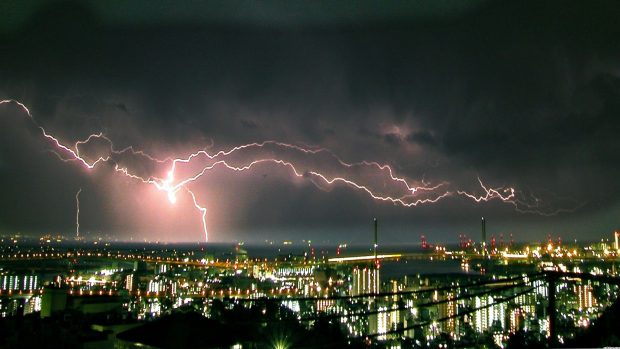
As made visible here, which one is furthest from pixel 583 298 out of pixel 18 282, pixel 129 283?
pixel 18 282

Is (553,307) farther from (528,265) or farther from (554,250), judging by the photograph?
(554,250)

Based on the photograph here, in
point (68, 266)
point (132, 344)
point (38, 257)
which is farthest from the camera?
point (68, 266)

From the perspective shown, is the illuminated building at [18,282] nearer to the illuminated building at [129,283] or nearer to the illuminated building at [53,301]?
the illuminated building at [129,283]

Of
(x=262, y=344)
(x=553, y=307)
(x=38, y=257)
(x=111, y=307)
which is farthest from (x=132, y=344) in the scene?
(x=38, y=257)

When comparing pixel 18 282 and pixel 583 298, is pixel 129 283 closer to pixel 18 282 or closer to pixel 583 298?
pixel 18 282

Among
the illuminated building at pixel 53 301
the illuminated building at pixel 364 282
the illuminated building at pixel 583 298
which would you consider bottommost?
the illuminated building at pixel 364 282

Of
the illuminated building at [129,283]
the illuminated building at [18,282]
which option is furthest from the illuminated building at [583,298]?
the illuminated building at [18,282]

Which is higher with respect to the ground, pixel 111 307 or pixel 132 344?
pixel 132 344

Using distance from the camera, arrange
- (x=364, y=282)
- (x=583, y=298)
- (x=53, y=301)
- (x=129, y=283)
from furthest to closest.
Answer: (x=364, y=282) → (x=129, y=283) → (x=583, y=298) → (x=53, y=301)

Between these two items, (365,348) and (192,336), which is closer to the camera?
(192,336)

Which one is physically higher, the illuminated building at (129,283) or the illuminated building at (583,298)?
the illuminated building at (583,298)

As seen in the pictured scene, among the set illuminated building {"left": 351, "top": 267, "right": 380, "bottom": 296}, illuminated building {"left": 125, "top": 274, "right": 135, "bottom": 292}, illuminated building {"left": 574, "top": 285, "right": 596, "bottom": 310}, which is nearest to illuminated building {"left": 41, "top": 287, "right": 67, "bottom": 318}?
illuminated building {"left": 574, "top": 285, "right": 596, "bottom": 310}
